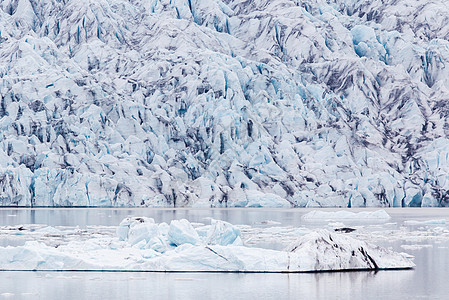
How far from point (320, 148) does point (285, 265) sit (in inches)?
1204

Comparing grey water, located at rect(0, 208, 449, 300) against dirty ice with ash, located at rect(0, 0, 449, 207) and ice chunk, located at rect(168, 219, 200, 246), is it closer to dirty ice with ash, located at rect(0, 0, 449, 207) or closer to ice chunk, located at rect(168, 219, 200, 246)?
ice chunk, located at rect(168, 219, 200, 246)

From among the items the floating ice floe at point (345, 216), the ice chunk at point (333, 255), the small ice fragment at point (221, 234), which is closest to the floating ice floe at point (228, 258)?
the ice chunk at point (333, 255)

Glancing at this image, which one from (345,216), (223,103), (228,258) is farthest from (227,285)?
(223,103)

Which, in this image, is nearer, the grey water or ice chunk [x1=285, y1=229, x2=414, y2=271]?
the grey water

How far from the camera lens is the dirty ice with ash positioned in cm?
3594

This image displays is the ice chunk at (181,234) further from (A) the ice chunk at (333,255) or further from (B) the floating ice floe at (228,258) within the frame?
(A) the ice chunk at (333,255)

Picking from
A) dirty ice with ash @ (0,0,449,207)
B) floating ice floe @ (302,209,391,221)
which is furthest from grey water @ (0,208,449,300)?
dirty ice with ash @ (0,0,449,207)

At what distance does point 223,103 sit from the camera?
40.7 m

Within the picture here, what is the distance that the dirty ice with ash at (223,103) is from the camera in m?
35.9

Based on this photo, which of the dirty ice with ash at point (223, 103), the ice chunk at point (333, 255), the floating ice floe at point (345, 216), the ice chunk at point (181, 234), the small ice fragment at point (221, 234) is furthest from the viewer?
the dirty ice with ash at point (223, 103)

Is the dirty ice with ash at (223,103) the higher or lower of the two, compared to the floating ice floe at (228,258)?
higher

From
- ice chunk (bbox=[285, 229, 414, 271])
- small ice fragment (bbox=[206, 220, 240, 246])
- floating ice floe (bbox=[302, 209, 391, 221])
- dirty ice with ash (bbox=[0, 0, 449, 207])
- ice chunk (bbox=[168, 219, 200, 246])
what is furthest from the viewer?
dirty ice with ash (bbox=[0, 0, 449, 207])

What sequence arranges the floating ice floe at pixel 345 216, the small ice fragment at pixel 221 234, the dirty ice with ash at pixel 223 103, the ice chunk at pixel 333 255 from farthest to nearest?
the dirty ice with ash at pixel 223 103
the floating ice floe at pixel 345 216
the small ice fragment at pixel 221 234
the ice chunk at pixel 333 255

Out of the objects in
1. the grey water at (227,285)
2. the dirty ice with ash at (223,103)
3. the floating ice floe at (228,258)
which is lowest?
the grey water at (227,285)
